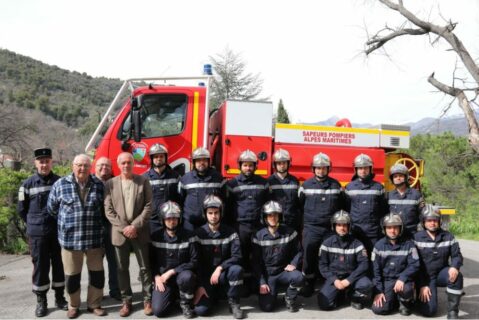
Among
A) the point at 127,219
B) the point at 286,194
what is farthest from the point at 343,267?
the point at 127,219

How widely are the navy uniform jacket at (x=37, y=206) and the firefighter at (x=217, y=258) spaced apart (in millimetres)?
1631

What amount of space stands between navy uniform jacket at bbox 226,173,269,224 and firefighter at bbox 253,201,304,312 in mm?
216

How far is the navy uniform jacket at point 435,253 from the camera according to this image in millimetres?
4926

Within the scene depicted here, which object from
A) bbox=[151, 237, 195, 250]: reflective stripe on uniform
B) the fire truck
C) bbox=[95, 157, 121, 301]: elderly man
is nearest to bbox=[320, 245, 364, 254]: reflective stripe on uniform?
the fire truck

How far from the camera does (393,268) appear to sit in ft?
16.2

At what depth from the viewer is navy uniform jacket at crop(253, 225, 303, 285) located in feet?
16.6

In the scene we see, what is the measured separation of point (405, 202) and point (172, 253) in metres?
2.90

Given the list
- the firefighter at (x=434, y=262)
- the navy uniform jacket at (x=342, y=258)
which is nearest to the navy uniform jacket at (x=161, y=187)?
the navy uniform jacket at (x=342, y=258)

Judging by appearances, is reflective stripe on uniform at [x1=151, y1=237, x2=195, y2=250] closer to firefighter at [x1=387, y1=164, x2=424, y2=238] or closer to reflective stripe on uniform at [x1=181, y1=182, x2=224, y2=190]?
reflective stripe on uniform at [x1=181, y1=182, x2=224, y2=190]

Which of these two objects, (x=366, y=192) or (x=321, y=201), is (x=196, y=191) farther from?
(x=366, y=192)

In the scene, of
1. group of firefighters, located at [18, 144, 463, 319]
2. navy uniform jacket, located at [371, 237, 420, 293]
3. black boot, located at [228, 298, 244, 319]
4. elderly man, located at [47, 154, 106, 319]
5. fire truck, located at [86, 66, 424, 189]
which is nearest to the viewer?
elderly man, located at [47, 154, 106, 319]

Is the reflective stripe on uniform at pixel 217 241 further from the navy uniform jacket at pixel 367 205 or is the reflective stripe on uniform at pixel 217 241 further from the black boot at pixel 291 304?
the navy uniform jacket at pixel 367 205

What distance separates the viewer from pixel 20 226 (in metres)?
8.61

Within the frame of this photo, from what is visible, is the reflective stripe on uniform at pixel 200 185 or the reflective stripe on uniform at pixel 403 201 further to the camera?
the reflective stripe on uniform at pixel 403 201
